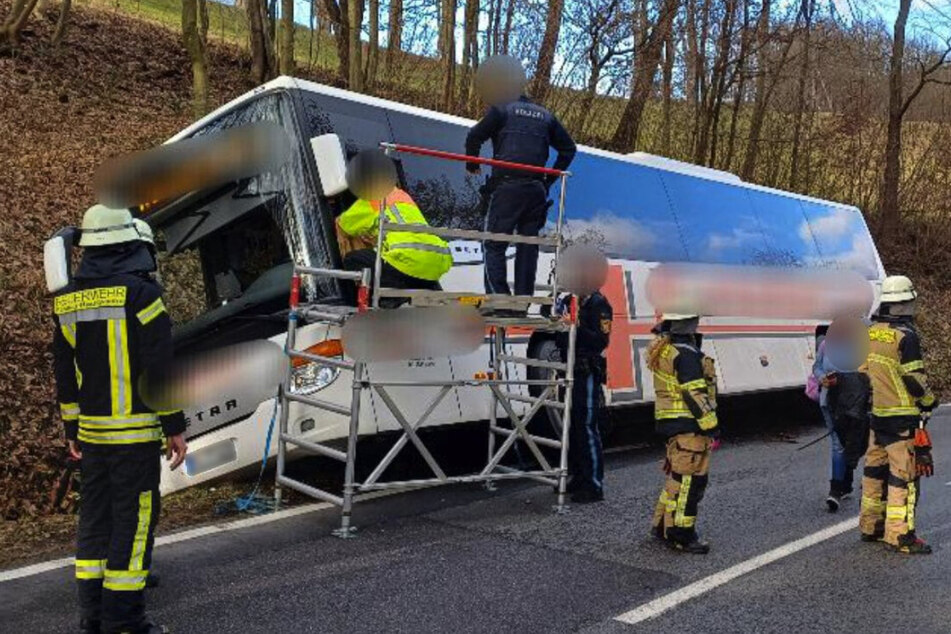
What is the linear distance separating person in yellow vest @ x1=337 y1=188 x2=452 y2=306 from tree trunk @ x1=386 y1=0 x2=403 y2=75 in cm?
1364

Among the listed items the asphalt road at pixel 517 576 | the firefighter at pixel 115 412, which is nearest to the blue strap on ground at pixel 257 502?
the asphalt road at pixel 517 576

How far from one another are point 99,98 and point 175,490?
11105 mm

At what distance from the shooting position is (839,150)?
25.5 m

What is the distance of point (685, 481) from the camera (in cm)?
563

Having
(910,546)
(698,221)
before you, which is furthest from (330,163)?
(698,221)

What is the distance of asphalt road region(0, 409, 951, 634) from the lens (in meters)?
4.39

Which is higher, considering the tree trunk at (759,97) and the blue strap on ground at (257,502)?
the tree trunk at (759,97)

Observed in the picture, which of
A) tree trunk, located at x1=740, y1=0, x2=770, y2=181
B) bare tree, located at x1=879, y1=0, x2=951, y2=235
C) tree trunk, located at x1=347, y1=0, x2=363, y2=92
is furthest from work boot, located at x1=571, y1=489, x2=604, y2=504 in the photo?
bare tree, located at x1=879, y1=0, x2=951, y2=235

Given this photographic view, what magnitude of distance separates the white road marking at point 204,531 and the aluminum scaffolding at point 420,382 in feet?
0.67

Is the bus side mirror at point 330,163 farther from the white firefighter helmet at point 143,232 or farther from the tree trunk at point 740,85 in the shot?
the tree trunk at point 740,85

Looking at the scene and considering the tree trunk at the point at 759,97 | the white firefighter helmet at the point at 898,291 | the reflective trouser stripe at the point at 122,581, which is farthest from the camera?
the tree trunk at the point at 759,97

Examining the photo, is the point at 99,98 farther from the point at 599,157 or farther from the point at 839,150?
the point at 839,150

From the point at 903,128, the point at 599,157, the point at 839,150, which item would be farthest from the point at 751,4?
the point at 599,157

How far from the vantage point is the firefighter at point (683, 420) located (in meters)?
5.58
